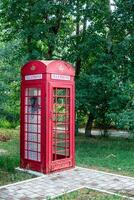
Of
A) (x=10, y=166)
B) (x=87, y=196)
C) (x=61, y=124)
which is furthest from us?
(x=10, y=166)

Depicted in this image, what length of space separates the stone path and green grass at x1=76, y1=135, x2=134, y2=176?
948 mm

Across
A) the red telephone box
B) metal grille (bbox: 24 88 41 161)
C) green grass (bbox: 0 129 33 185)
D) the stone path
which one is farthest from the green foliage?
the stone path

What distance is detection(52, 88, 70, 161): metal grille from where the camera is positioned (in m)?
9.43

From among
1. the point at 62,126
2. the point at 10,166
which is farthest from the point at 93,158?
the point at 10,166

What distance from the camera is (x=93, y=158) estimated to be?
11445 mm

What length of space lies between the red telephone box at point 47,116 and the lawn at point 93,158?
621mm

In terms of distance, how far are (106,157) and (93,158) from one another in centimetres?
46

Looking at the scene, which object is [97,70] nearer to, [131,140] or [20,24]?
[20,24]

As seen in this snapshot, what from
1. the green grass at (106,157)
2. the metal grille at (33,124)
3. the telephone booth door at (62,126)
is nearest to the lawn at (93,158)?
the green grass at (106,157)

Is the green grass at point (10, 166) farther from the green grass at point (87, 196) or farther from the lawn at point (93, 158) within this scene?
the green grass at point (87, 196)

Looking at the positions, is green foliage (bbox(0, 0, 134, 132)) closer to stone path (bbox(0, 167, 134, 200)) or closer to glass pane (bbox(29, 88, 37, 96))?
glass pane (bbox(29, 88, 37, 96))

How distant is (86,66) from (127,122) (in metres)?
4.82

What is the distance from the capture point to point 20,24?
14625mm

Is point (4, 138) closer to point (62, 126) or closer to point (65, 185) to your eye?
point (62, 126)
